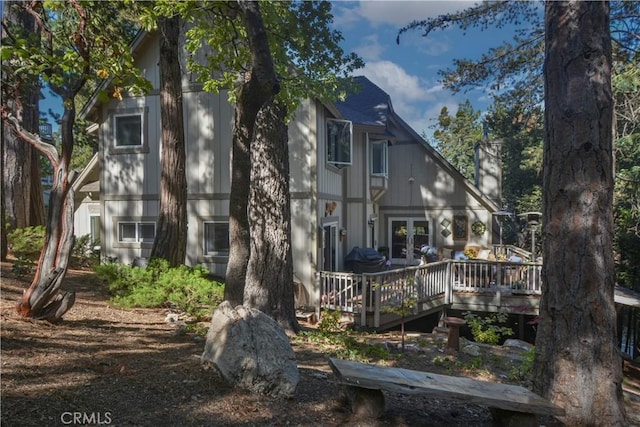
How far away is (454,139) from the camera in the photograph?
34531mm

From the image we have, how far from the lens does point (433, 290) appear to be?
38.8ft

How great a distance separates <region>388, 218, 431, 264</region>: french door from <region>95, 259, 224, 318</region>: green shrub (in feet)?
30.5

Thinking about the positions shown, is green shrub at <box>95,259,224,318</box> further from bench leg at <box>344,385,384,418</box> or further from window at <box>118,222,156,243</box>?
bench leg at <box>344,385,384,418</box>

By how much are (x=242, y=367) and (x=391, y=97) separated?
15.1 metres

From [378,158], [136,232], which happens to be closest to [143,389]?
[136,232]

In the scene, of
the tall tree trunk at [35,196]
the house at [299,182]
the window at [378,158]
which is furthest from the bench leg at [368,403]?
the window at [378,158]

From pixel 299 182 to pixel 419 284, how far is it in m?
4.26

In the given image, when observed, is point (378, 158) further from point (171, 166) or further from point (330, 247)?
point (171, 166)

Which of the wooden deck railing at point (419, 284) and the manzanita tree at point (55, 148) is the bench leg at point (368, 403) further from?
the wooden deck railing at point (419, 284)

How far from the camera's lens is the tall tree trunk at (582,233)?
12.8 feet

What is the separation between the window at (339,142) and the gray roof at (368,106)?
77cm

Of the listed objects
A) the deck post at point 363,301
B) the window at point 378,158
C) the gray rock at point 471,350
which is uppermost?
the window at point 378,158

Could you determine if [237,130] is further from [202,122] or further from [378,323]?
[378,323]

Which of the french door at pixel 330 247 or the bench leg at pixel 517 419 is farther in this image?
the french door at pixel 330 247
